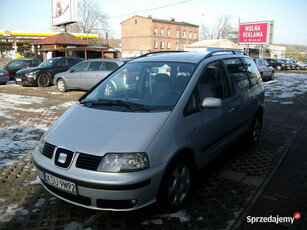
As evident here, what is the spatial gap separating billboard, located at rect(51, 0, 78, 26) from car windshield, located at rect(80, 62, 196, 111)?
30.3m

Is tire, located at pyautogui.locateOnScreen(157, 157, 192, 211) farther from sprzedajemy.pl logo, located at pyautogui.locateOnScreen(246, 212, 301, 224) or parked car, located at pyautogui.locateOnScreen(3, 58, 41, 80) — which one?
parked car, located at pyautogui.locateOnScreen(3, 58, 41, 80)

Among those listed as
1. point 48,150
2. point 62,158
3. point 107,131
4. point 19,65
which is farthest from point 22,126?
point 19,65

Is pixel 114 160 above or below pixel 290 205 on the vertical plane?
above

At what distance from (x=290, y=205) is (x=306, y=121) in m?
5.14

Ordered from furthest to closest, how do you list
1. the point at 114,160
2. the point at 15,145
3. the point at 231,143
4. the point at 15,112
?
the point at 15,112 → the point at 15,145 → the point at 231,143 → the point at 114,160

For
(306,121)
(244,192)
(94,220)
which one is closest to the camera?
(94,220)

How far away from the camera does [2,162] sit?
447 centimetres

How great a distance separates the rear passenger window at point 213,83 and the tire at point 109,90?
47.1 inches

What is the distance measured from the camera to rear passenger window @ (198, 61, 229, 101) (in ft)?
11.6

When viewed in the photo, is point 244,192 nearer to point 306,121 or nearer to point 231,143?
point 231,143

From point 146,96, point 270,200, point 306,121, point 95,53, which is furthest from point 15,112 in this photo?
point 95,53

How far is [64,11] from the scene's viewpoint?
105 ft

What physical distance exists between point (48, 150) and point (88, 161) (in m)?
0.60

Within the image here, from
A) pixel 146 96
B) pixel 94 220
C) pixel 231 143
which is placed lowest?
pixel 94 220
